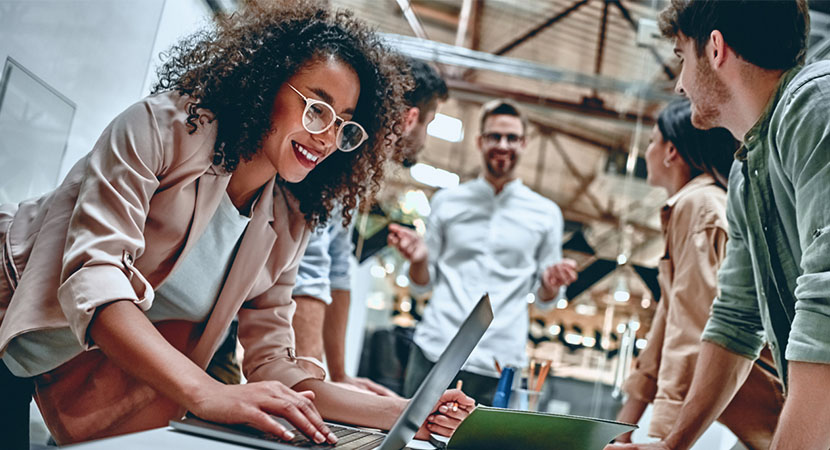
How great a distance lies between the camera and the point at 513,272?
2.86 metres

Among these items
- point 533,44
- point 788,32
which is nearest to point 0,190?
point 788,32

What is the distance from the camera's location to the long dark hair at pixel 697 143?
2.06 meters

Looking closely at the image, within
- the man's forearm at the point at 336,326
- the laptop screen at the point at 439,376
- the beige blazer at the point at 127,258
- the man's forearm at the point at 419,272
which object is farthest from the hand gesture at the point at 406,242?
the laptop screen at the point at 439,376

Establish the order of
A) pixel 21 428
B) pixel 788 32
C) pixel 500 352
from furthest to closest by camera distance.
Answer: pixel 500 352 < pixel 788 32 < pixel 21 428

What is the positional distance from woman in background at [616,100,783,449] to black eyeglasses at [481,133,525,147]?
792mm

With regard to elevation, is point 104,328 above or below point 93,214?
below

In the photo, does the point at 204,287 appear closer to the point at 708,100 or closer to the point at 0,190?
the point at 0,190

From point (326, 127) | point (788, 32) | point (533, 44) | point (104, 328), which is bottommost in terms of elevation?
point (104, 328)

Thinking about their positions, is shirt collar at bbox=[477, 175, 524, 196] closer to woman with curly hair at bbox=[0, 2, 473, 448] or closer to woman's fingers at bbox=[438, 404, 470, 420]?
woman with curly hair at bbox=[0, 2, 473, 448]

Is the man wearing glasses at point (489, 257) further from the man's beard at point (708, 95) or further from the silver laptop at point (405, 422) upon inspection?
the silver laptop at point (405, 422)

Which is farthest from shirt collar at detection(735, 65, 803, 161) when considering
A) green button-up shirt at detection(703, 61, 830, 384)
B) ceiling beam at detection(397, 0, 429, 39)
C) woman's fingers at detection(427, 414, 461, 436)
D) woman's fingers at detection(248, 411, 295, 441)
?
ceiling beam at detection(397, 0, 429, 39)

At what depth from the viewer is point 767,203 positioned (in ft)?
3.94

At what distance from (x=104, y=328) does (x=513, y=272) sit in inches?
83.5

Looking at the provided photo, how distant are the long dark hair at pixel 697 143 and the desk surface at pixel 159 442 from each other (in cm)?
171
